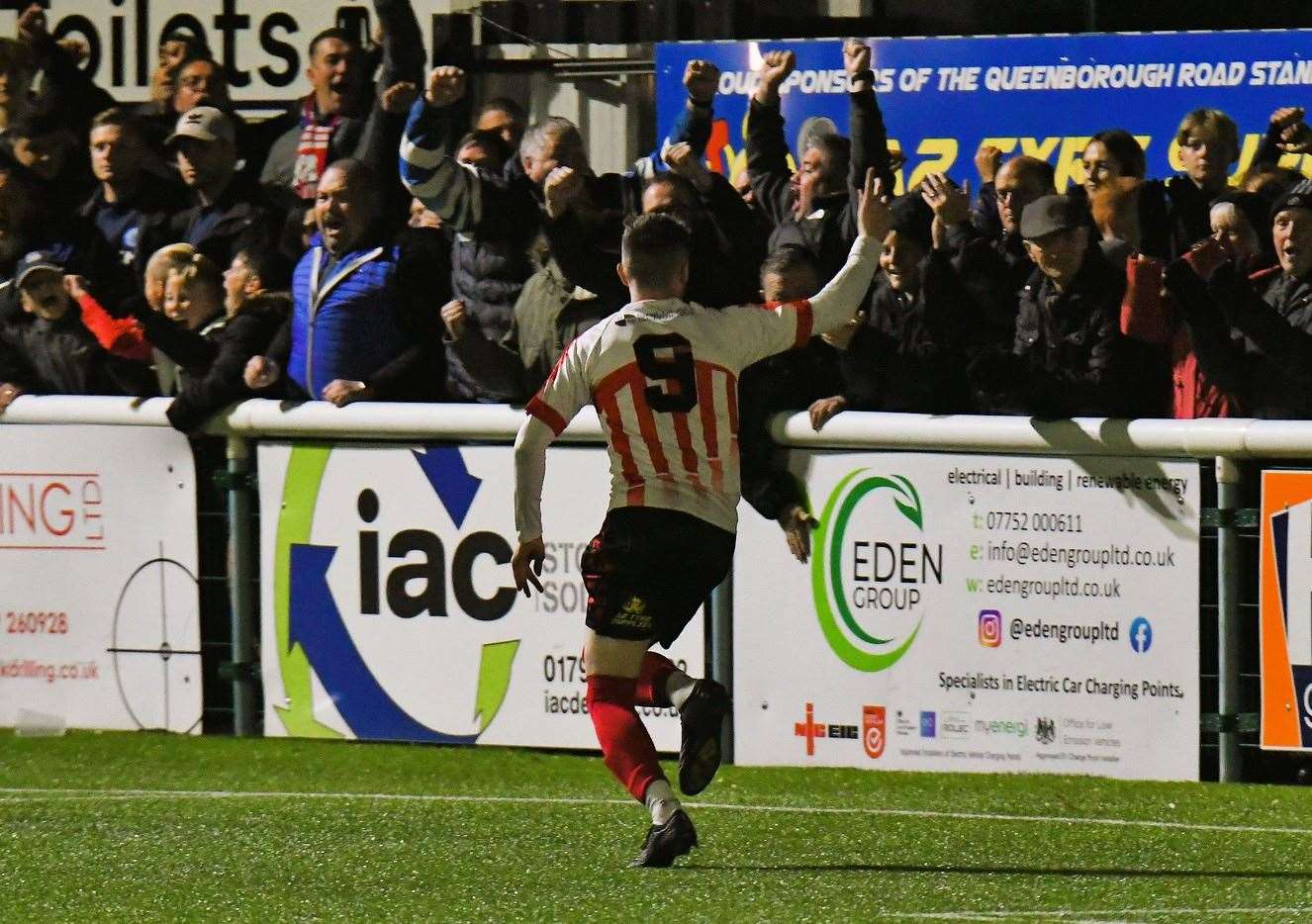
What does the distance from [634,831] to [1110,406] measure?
2428 millimetres

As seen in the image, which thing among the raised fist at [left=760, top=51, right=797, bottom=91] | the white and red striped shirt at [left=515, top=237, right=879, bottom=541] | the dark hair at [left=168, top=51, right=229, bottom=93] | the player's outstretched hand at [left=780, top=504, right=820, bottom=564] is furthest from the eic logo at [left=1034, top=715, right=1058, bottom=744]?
the dark hair at [left=168, top=51, right=229, bottom=93]

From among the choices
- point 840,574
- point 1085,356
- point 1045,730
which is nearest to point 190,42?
point 840,574

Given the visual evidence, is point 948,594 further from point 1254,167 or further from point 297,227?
point 297,227

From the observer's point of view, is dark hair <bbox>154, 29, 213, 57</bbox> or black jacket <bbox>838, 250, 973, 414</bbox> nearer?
black jacket <bbox>838, 250, 973, 414</bbox>

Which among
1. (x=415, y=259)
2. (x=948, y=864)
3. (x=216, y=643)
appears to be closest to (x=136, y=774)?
(x=216, y=643)

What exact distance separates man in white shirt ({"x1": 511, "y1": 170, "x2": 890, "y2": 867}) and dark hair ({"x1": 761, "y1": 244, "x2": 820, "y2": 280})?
6.44 ft

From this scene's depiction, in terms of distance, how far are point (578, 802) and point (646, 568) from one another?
6.06 ft

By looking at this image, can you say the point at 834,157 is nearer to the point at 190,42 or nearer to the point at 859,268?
the point at 859,268

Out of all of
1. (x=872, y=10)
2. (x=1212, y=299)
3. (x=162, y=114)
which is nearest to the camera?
(x=1212, y=299)

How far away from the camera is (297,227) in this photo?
11.6 meters

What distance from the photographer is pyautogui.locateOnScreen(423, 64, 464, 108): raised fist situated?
1027 centimetres

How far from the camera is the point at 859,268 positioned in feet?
24.9

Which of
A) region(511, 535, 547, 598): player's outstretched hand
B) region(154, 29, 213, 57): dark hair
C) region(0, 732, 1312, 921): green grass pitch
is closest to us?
region(0, 732, 1312, 921): green grass pitch

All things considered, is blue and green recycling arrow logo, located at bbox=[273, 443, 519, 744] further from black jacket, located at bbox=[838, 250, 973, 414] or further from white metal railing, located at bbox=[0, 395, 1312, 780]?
black jacket, located at bbox=[838, 250, 973, 414]
